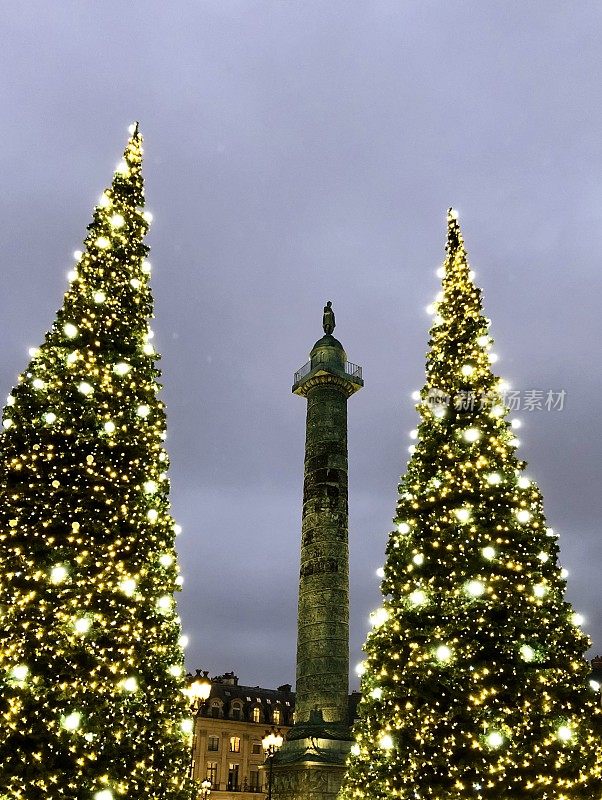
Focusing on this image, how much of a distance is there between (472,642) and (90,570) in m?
6.18

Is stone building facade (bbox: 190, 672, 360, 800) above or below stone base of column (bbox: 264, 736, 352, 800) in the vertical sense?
above

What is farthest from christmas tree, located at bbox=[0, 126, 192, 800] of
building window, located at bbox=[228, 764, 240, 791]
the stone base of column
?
building window, located at bbox=[228, 764, 240, 791]

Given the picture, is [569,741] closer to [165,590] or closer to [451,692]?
Answer: [451,692]

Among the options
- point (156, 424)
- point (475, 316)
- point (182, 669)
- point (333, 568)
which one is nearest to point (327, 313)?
point (333, 568)

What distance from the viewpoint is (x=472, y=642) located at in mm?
11602

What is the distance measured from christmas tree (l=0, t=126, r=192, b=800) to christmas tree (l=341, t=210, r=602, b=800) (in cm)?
345

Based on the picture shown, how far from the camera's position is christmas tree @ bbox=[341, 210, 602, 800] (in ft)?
35.7

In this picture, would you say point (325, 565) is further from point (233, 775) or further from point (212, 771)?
point (233, 775)

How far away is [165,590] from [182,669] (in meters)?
1.31

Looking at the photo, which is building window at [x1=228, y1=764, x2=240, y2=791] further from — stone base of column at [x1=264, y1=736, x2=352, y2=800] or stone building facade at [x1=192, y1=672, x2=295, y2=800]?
stone base of column at [x1=264, y1=736, x2=352, y2=800]

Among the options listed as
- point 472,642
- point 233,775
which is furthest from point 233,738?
point 472,642

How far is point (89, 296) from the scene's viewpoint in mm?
13320

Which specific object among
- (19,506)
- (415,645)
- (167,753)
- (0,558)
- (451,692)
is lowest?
(167,753)

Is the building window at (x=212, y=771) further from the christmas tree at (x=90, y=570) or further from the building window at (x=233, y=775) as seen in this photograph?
the christmas tree at (x=90, y=570)
